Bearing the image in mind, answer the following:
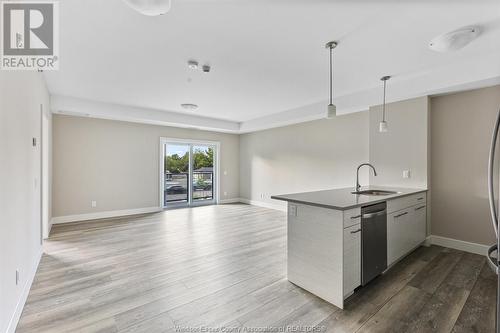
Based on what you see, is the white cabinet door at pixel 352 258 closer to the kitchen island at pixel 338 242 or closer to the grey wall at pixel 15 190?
the kitchen island at pixel 338 242

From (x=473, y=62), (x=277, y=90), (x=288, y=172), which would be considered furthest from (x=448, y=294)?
(x=288, y=172)

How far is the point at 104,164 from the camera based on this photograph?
5594 millimetres

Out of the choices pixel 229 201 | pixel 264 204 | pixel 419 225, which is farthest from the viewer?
pixel 229 201

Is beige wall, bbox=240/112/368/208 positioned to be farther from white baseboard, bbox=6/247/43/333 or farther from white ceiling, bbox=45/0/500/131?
white baseboard, bbox=6/247/43/333

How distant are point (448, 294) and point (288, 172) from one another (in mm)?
4386

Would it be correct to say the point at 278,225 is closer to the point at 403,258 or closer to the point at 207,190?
the point at 403,258

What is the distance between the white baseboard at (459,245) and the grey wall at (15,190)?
509 centimetres

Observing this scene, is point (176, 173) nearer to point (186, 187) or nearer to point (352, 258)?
point (186, 187)

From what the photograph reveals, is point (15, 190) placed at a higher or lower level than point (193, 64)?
lower

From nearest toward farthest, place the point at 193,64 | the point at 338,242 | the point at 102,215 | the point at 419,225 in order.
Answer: the point at 338,242, the point at 193,64, the point at 419,225, the point at 102,215

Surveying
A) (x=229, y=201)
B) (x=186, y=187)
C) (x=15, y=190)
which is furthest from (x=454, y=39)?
(x=229, y=201)

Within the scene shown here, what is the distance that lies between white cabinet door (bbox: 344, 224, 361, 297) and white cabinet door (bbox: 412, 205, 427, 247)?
5.28ft

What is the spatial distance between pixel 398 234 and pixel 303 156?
3351 mm

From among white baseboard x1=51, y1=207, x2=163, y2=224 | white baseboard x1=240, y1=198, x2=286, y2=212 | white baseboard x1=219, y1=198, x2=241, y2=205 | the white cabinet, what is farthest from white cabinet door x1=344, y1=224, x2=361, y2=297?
white baseboard x1=219, y1=198, x2=241, y2=205
